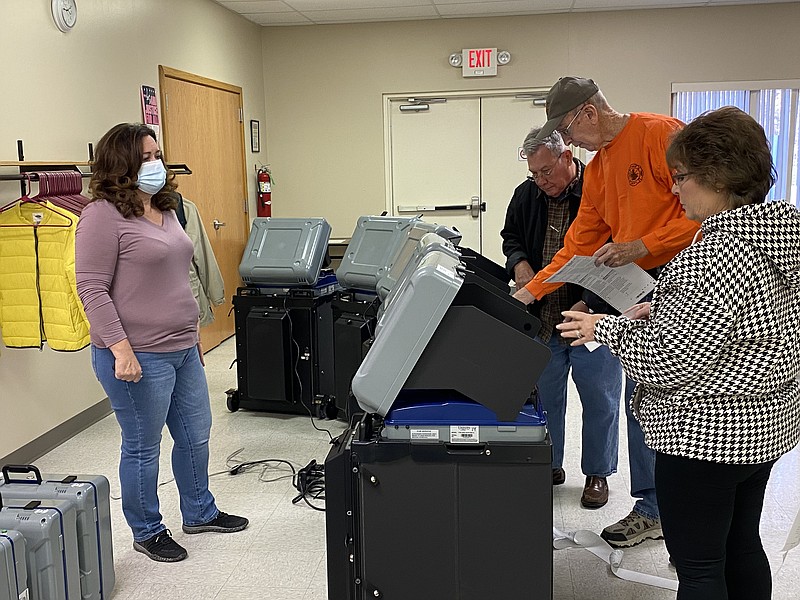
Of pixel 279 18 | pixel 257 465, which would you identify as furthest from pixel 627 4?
pixel 257 465

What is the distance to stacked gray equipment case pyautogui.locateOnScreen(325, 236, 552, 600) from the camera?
1780mm

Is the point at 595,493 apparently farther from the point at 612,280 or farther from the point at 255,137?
the point at 255,137

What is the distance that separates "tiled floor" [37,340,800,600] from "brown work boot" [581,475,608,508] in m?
0.04

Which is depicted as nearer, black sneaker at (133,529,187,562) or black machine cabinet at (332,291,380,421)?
black sneaker at (133,529,187,562)

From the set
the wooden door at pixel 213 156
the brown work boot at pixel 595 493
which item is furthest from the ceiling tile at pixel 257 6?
the brown work boot at pixel 595 493

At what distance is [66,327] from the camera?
3418mm

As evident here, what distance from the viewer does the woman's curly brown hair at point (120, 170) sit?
2.45 m

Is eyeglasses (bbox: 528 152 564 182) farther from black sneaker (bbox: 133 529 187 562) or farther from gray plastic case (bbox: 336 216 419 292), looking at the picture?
black sneaker (bbox: 133 529 187 562)

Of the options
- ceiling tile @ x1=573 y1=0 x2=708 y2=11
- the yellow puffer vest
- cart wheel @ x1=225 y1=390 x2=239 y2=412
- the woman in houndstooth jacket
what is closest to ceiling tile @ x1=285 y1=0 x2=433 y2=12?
ceiling tile @ x1=573 y1=0 x2=708 y2=11

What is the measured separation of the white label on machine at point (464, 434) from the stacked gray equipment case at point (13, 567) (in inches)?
45.0

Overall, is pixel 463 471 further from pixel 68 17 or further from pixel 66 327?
pixel 68 17

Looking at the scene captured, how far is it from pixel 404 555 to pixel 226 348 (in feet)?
14.7

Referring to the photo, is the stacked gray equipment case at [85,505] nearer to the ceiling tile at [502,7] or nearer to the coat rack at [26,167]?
the coat rack at [26,167]

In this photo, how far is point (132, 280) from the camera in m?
2.47
